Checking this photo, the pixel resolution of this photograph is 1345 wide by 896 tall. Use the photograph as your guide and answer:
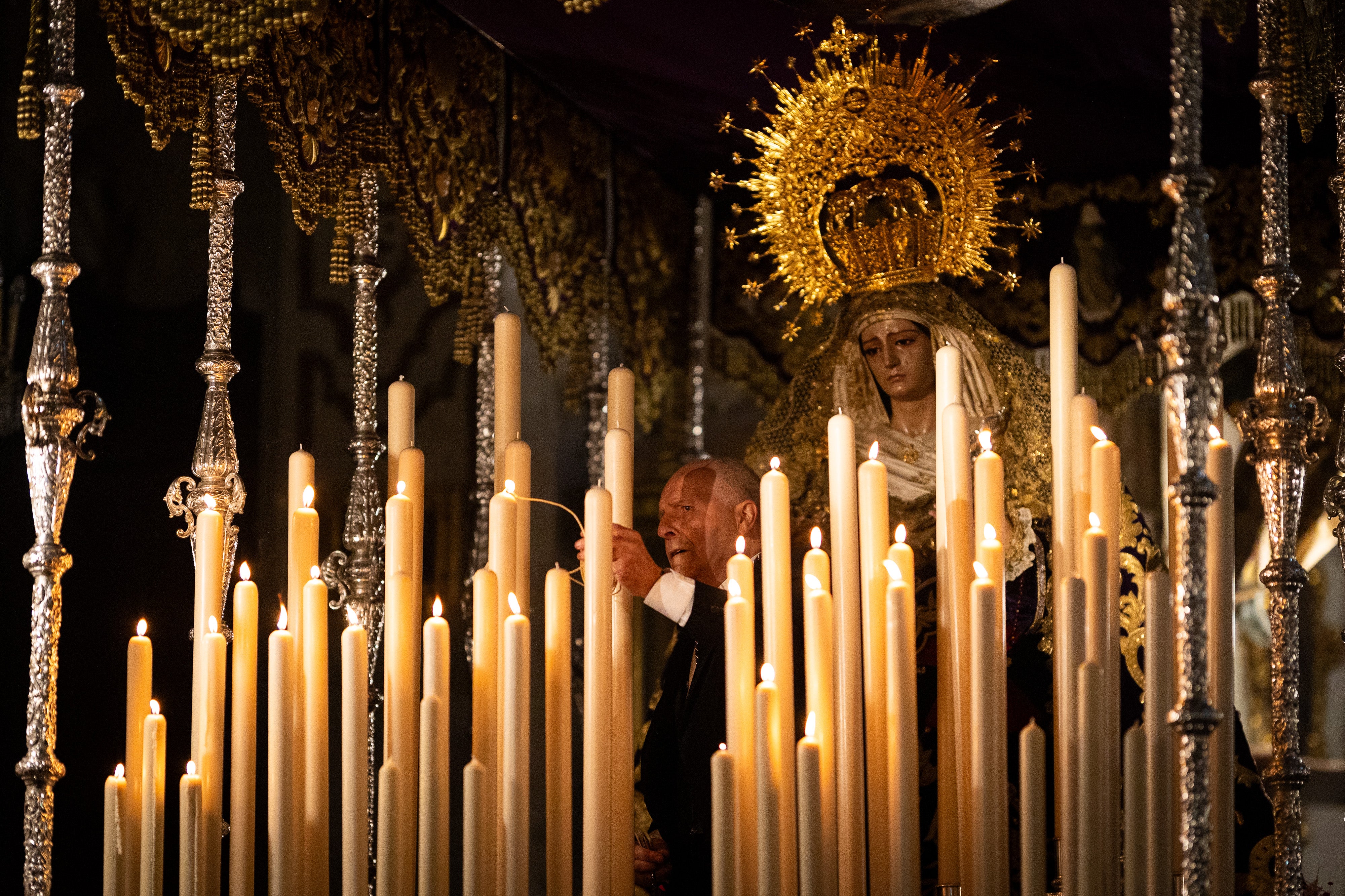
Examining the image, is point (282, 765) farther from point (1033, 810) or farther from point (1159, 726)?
point (1159, 726)

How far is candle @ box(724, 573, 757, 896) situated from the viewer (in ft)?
7.41

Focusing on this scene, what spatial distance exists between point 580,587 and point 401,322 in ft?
2.97

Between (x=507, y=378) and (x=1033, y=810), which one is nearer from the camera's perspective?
(x=1033, y=810)

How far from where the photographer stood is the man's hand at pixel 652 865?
3.38 meters

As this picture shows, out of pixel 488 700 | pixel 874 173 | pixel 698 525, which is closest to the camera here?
pixel 488 700

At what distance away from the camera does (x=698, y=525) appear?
3.56m

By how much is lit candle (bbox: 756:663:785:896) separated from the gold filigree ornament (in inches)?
77.1

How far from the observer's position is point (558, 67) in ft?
13.8

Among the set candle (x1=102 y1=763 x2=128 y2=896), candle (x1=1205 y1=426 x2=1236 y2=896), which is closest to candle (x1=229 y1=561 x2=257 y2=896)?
candle (x1=102 y1=763 x2=128 y2=896)

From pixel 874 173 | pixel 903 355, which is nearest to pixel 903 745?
pixel 903 355

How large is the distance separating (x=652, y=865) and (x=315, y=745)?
1125mm

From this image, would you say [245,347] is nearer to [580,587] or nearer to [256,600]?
[580,587]

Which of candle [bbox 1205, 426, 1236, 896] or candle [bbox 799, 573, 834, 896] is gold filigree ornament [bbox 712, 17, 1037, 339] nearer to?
candle [bbox 1205, 426, 1236, 896]

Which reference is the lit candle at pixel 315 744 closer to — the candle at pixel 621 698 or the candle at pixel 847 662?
the candle at pixel 621 698
